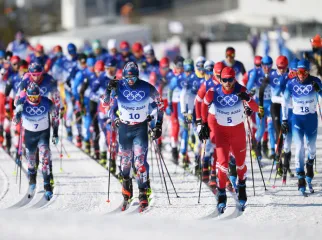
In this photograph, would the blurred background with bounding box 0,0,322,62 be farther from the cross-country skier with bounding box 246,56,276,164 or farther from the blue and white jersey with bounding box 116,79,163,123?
the blue and white jersey with bounding box 116,79,163,123

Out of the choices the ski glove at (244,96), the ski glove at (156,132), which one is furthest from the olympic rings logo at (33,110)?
the ski glove at (244,96)

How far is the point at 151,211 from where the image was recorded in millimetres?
13586

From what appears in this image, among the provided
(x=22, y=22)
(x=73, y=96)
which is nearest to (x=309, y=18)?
(x=22, y=22)

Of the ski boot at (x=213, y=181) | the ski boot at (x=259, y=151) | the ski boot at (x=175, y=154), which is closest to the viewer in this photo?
the ski boot at (x=213, y=181)

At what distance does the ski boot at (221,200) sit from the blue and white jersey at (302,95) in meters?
1.88

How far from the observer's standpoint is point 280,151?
51.9 feet

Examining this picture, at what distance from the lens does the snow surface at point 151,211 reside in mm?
11109

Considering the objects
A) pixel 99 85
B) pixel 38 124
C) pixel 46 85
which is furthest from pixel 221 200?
pixel 99 85

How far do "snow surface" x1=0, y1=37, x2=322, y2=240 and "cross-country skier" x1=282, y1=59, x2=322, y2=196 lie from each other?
0.55 metres

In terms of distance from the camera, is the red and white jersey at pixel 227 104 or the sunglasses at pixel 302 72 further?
the sunglasses at pixel 302 72

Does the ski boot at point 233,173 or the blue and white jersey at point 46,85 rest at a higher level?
the blue and white jersey at point 46,85

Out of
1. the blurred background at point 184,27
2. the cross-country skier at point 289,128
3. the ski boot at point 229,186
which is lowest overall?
the ski boot at point 229,186

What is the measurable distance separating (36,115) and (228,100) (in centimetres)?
325

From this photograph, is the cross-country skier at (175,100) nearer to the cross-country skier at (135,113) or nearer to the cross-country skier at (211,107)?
the cross-country skier at (211,107)
